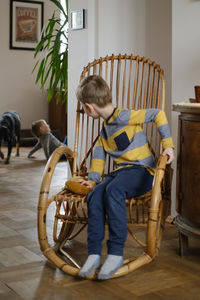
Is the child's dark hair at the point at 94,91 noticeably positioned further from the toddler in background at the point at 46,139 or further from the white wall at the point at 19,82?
the white wall at the point at 19,82

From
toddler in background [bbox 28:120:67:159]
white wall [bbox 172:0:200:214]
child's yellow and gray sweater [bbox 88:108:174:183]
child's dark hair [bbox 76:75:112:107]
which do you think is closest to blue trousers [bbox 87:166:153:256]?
child's yellow and gray sweater [bbox 88:108:174:183]

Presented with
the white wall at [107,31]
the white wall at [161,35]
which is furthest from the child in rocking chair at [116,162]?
the white wall at [107,31]

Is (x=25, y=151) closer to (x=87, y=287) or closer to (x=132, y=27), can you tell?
(x=132, y=27)

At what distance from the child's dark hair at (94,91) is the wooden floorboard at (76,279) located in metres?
0.72

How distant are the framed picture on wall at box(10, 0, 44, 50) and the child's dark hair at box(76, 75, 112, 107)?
5675 mm

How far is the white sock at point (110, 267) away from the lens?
1.90 meters

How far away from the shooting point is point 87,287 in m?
1.91

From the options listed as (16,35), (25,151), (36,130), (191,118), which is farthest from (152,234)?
(16,35)

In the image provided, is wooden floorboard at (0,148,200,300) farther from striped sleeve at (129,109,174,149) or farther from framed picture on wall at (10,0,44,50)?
framed picture on wall at (10,0,44,50)

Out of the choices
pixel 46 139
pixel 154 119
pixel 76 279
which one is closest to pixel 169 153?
pixel 154 119

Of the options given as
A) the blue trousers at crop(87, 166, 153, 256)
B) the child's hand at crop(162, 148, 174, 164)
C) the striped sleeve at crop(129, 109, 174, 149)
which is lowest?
the blue trousers at crop(87, 166, 153, 256)

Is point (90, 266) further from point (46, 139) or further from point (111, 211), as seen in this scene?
point (46, 139)

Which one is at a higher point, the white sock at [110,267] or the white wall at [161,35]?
the white wall at [161,35]

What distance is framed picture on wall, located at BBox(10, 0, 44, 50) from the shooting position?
7.47 meters
